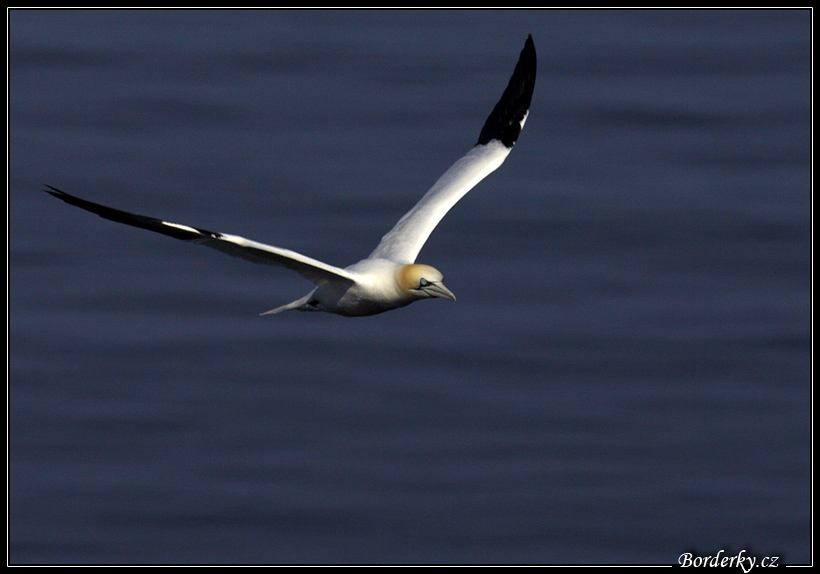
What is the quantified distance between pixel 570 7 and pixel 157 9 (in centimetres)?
697

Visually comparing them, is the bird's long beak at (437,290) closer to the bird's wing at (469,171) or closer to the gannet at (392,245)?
the gannet at (392,245)

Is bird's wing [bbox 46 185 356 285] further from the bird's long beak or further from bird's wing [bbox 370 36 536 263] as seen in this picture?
bird's wing [bbox 370 36 536 263]

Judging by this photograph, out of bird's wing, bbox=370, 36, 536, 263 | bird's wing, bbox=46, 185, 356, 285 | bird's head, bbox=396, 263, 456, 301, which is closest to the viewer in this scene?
bird's wing, bbox=46, 185, 356, 285

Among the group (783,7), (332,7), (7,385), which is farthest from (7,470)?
(783,7)

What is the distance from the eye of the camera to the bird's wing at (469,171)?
11859 mm

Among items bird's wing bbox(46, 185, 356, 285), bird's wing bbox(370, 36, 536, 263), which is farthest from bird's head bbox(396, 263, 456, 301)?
bird's wing bbox(370, 36, 536, 263)

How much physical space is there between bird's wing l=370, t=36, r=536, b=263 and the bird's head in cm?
84

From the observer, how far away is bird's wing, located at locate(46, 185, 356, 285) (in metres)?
8.94


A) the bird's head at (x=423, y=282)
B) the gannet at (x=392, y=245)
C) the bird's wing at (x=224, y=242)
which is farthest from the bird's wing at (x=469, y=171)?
the bird's wing at (x=224, y=242)

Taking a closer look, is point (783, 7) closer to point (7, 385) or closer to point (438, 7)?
point (438, 7)

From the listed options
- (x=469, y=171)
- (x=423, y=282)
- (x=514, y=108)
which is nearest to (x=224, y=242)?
(x=423, y=282)

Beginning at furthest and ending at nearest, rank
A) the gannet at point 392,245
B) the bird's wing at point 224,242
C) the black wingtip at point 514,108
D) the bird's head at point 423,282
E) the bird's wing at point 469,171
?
the black wingtip at point 514,108 < the bird's wing at point 469,171 < the bird's head at point 423,282 < the gannet at point 392,245 < the bird's wing at point 224,242

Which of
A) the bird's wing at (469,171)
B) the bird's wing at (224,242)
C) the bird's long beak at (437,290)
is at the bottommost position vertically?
the bird's wing at (224,242)

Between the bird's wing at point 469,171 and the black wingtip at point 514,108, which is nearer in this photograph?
the bird's wing at point 469,171
